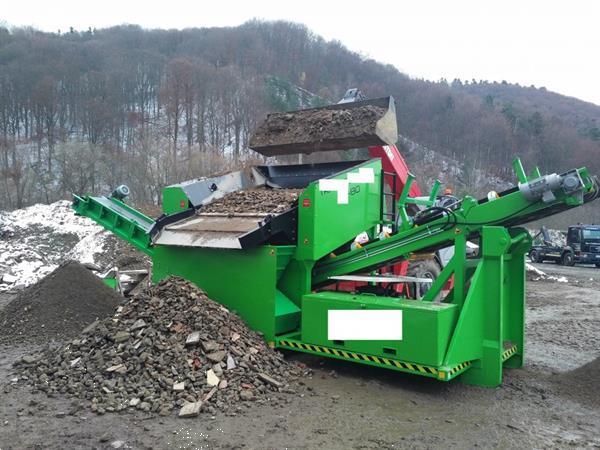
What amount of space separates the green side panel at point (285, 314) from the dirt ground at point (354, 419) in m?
0.41

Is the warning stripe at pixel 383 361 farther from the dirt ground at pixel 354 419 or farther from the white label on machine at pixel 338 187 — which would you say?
the white label on machine at pixel 338 187

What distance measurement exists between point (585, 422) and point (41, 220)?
703 inches

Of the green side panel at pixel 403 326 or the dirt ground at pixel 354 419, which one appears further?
the green side panel at pixel 403 326

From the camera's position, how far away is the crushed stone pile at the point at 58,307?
6156 millimetres

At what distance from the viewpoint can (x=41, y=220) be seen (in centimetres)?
1792

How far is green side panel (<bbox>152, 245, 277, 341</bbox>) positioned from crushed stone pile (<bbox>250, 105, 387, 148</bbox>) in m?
1.65

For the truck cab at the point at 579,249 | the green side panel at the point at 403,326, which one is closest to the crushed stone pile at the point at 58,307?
the green side panel at the point at 403,326

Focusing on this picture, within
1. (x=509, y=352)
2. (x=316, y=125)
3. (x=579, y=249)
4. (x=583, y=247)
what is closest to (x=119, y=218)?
(x=316, y=125)

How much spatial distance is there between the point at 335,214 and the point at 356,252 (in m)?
0.44

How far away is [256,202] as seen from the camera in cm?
555

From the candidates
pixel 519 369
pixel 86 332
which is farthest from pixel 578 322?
pixel 86 332

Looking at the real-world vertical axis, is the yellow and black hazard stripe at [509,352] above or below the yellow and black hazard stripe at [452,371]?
below

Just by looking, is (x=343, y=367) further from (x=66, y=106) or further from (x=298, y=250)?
(x=66, y=106)

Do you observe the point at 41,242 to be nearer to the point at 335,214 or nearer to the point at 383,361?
the point at 335,214
